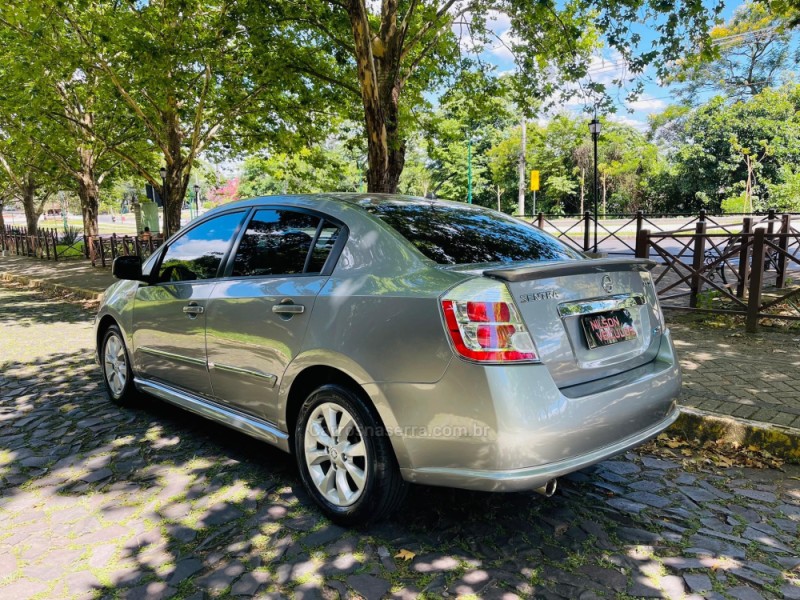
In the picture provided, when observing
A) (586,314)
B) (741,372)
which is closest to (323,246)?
(586,314)

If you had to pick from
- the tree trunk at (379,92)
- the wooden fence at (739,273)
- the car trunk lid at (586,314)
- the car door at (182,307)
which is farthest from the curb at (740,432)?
the tree trunk at (379,92)

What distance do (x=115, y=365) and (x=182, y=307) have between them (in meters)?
1.49

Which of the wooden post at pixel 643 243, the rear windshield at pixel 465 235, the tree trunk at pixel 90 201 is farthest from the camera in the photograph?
the tree trunk at pixel 90 201

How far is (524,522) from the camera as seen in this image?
2.91 m

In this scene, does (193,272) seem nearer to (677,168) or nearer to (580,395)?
(580,395)

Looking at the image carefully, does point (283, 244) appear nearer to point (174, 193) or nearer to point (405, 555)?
point (405, 555)

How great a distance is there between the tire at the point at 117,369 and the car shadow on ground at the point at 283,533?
791 millimetres

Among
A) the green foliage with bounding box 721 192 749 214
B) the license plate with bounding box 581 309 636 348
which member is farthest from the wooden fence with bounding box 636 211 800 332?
the green foliage with bounding box 721 192 749 214

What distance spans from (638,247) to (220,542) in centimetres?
716

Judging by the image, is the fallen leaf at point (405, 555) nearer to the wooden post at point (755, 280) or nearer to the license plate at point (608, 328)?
the license plate at point (608, 328)

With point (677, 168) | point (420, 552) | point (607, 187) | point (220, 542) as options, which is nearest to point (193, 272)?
point (220, 542)

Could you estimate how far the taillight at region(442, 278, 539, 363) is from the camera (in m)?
2.35

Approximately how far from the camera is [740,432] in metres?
3.79

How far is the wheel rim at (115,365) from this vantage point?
479 cm
